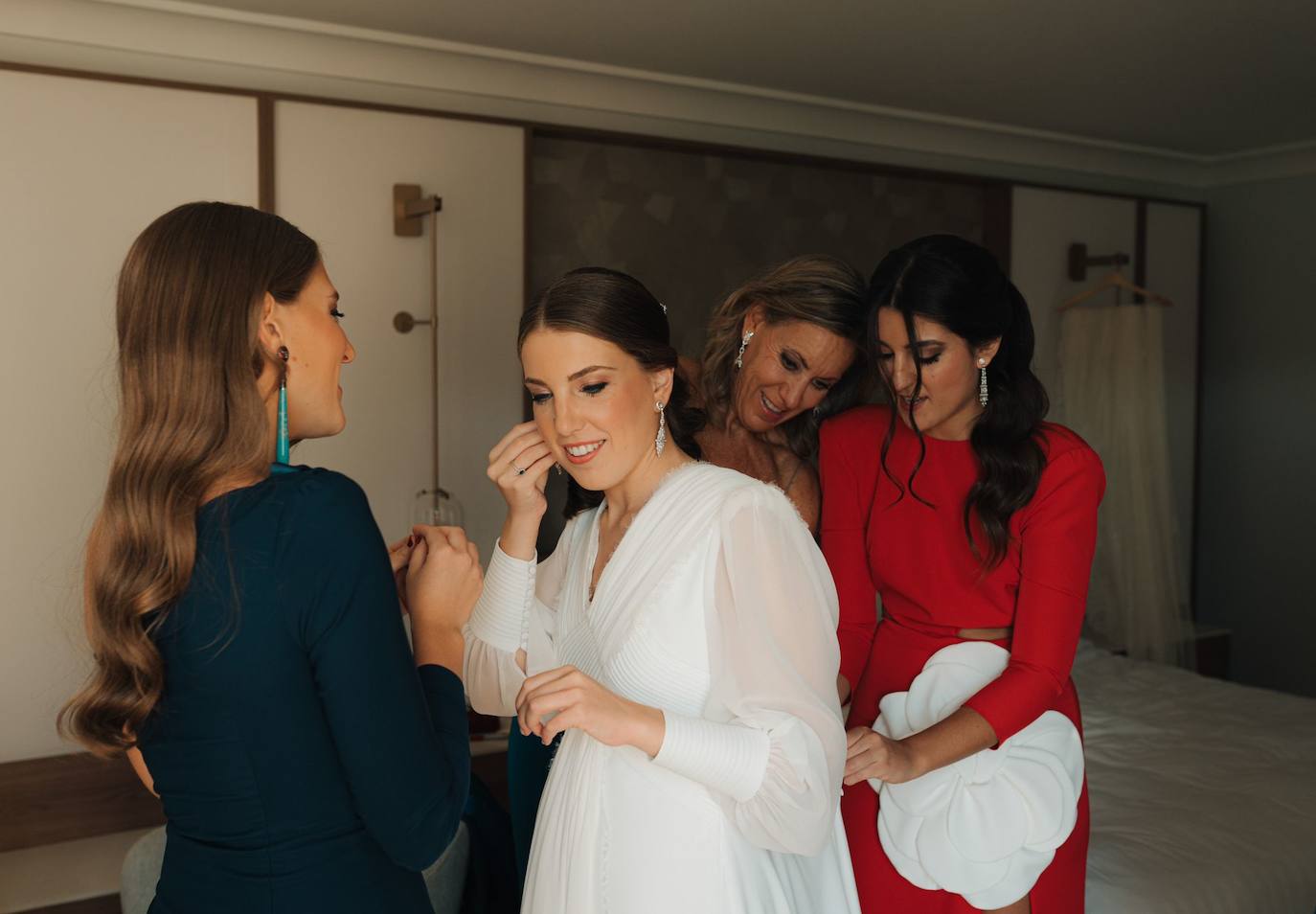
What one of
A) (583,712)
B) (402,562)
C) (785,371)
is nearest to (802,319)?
(785,371)

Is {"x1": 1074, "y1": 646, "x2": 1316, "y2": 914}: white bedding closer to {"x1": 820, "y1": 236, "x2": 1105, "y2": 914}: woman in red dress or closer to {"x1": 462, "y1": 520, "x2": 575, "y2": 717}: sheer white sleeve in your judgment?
{"x1": 820, "y1": 236, "x2": 1105, "y2": 914}: woman in red dress

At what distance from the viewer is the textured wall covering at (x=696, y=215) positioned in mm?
4188

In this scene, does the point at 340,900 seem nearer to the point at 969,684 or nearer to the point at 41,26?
the point at 969,684

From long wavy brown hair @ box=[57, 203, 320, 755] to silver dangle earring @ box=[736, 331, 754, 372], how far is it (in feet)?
4.14

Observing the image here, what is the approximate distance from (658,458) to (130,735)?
80 centimetres

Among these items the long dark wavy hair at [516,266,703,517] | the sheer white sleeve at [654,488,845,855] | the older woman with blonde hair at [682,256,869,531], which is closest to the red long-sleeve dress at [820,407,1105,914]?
the older woman with blonde hair at [682,256,869,531]

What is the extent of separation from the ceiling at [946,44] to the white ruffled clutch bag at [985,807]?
89.6 inches

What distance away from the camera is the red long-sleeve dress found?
1783 mm

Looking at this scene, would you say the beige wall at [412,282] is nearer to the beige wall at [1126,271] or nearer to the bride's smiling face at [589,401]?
the bride's smiling face at [589,401]

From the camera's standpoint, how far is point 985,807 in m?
1.79

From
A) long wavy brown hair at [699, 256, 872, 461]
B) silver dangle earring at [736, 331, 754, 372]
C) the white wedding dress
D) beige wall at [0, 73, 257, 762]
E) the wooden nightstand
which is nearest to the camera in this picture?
the white wedding dress

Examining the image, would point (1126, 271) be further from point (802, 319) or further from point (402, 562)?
point (402, 562)

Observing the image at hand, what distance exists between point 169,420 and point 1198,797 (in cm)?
290

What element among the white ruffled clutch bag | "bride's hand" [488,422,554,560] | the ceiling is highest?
the ceiling
